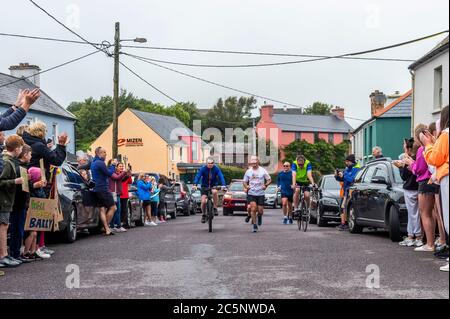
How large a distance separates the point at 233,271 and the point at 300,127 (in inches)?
3570

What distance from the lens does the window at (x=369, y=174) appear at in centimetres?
1460

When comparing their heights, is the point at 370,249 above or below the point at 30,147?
below

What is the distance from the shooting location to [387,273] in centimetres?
800

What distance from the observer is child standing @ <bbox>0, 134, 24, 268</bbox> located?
29.8 feet

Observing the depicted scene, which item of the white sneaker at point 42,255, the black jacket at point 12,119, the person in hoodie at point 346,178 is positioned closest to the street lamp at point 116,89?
the person in hoodie at point 346,178

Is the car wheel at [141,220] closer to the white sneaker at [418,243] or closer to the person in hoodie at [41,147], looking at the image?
the person in hoodie at [41,147]

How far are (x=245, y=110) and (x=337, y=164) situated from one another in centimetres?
2892

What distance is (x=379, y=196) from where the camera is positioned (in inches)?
528

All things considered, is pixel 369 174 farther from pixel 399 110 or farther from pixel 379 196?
pixel 399 110

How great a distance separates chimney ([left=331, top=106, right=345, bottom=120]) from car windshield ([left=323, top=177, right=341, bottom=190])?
83774mm

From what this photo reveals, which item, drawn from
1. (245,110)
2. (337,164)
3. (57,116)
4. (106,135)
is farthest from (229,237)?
(245,110)

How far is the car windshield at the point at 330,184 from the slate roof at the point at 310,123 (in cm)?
7556

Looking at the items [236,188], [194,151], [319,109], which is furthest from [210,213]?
[319,109]
